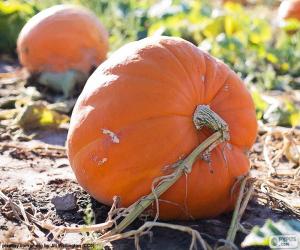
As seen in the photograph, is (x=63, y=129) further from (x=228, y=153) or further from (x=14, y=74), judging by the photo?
(x=228, y=153)

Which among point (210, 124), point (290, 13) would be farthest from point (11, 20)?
point (210, 124)

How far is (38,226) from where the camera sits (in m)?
2.63

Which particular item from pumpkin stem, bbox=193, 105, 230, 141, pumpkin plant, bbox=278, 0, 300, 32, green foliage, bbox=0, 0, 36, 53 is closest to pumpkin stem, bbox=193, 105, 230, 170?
pumpkin stem, bbox=193, 105, 230, 141

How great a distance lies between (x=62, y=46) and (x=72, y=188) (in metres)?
1.93

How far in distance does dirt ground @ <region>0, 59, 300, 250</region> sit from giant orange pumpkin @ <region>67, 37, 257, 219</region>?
117mm

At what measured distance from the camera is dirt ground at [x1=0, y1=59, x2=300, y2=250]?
101 inches

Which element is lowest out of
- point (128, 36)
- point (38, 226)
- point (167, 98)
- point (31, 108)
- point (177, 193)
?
point (128, 36)

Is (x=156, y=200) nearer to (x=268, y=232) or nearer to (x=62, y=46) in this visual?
(x=268, y=232)

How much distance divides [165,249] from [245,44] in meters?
3.71

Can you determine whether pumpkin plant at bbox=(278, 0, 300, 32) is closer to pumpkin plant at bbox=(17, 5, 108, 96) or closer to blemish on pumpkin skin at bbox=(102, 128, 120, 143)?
pumpkin plant at bbox=(17, 5, 108, 96)

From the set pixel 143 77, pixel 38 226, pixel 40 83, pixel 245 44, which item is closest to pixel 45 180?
pixel 38 226

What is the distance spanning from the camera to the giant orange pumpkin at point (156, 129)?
2.56 metres

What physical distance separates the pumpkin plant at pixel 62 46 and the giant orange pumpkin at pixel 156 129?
6.66ft

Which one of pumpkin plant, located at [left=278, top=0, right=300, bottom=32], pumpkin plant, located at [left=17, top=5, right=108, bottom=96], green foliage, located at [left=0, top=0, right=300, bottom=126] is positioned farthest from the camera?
pumpkin plant, located at [left=278, top=0, right=300, bottom=32]
